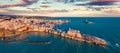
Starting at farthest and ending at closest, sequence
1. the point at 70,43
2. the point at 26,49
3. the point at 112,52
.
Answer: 1. the point at 70,43
2. the point at 26,49
3. the point at 112,52

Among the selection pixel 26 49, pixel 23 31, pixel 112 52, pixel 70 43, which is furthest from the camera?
pixel 23 31

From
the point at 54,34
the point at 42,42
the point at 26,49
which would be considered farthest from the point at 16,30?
the point at 26,49

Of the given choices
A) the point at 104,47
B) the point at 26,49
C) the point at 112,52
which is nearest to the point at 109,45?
the point at 104,47

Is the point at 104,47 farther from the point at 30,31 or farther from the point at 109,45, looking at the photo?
the point at 30,31

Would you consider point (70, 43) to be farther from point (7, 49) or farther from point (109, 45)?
point (7, 49)

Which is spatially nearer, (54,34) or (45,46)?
(45,46)

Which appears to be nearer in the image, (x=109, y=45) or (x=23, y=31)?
(x=109, y=45)

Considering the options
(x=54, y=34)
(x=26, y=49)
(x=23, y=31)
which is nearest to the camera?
(x=26, y=49)

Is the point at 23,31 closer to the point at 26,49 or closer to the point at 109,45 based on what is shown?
the point at 26,49

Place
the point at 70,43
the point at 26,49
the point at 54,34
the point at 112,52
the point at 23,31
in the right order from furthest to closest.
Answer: the point at 23,31 → the point at 54,34 → the point at 70,43 → the point at 26,49 → the point at 112,52
